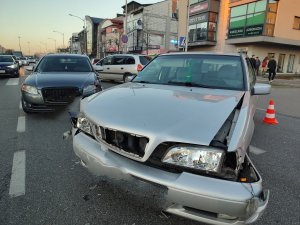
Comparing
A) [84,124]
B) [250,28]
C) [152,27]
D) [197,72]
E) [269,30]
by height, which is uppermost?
[152,27]

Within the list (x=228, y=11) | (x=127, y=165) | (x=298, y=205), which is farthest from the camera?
(x=228, y=11)

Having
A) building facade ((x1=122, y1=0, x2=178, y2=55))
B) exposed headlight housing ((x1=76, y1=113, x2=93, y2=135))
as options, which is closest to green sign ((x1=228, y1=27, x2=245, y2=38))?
building facade ((x1=122, y1=0, x2=178, y2=55))

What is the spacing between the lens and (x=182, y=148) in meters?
2.14

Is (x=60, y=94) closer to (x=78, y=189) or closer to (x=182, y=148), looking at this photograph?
(x=78, y=189)

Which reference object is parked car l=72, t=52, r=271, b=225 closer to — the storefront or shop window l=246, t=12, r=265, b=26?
shop window l=246, t=12, r=265, b=26

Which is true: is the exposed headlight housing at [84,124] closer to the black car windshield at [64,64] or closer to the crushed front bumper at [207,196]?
the crushed front bumper at [207,196]

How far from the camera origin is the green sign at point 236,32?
92.7 ft

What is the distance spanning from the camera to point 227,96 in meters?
3.06

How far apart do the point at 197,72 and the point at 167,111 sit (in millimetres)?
1507

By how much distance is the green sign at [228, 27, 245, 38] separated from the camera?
28.2 m

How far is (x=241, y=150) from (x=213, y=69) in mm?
1862

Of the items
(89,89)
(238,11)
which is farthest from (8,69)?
(238,11)

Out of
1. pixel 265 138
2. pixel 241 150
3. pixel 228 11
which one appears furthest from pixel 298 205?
pixel 228 11

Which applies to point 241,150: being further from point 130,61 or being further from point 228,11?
point 228,11
